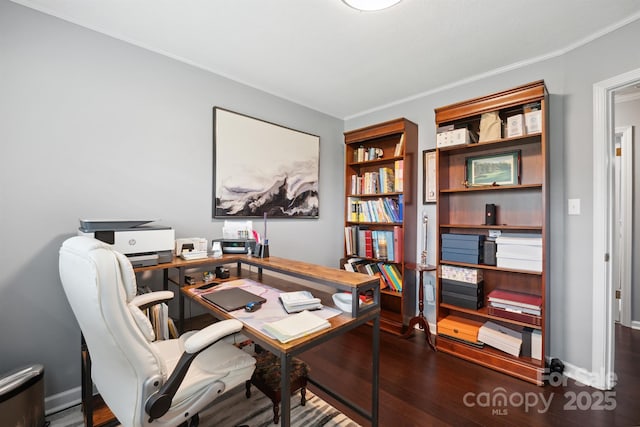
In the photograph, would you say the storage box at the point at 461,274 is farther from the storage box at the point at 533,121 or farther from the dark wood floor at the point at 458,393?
the storage box at the point at 533,121

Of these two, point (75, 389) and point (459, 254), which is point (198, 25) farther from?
point (459, 254)

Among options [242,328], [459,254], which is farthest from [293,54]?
[459,254]

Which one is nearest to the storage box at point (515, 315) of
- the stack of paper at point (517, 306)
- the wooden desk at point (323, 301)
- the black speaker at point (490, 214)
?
the stack of paper at point (517, 306)

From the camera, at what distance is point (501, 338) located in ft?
7.20

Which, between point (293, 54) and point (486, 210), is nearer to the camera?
point (293, 54)

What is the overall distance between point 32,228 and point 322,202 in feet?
8.15

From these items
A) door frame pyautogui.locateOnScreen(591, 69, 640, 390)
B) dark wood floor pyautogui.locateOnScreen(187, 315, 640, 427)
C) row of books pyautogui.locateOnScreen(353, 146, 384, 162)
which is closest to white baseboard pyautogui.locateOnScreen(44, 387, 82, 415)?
dark wood floor pyautogui.locateOnScreen(187, 315, 640, 427)

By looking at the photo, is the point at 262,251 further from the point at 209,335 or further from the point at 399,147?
the point at 399,147

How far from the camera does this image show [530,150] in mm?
2273

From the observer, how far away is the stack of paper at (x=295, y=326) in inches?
43.4

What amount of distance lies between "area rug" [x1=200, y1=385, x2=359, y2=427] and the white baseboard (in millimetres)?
846

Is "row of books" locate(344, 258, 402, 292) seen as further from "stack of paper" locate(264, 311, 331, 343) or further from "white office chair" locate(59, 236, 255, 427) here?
"white office chair" locate(59, 236, 255, 427)

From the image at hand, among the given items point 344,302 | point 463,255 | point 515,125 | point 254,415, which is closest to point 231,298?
point 344,302

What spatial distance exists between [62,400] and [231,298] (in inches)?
52.6
